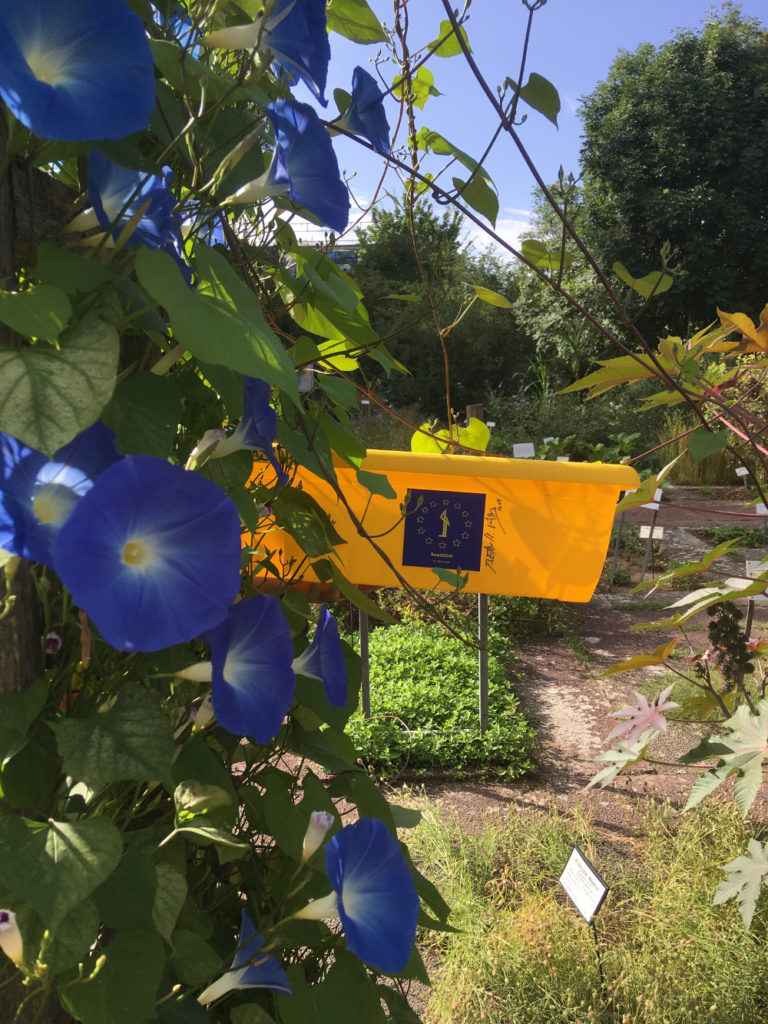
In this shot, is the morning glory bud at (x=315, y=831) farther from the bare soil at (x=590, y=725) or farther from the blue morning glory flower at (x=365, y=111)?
the bare soil at (x=590, y=725)

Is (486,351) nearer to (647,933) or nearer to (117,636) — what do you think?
(647,933)

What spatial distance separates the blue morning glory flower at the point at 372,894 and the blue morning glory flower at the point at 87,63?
32 cm

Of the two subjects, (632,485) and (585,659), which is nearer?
(632,485)

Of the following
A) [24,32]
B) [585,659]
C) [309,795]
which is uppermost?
[24,32]

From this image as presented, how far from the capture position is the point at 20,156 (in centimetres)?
37

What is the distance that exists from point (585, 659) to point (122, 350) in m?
3.50

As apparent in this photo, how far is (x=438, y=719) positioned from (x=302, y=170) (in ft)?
8.50

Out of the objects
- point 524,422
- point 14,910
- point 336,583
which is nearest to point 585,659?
point 336,583

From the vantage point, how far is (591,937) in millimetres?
1519

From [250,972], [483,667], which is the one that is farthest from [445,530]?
[250,972]

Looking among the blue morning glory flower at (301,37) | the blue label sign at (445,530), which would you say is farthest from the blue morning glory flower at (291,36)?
the blue label sign at (445,530)

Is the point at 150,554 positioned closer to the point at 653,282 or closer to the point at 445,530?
the point at 653,282

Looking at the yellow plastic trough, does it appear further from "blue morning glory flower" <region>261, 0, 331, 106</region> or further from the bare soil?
"blue morning glory flower" <region>261, 0, 331, 106</region>

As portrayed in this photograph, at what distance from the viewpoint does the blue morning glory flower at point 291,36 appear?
1.25 ft
